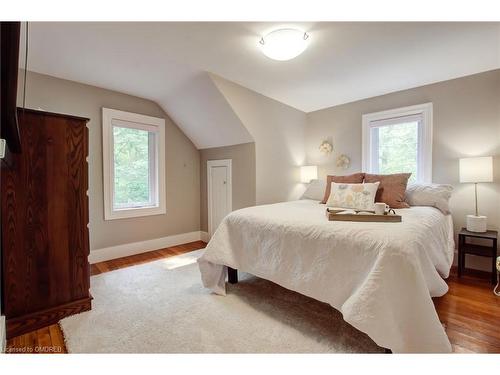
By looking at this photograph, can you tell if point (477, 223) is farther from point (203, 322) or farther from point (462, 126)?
point (203, 322)

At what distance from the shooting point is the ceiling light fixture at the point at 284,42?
1.74 meters

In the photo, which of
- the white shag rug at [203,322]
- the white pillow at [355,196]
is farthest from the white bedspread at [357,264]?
the white pillow at [355,196]

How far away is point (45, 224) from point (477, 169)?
12.3 ft

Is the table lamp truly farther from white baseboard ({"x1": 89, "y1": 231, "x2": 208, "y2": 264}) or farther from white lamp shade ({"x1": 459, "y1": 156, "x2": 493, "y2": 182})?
white baseboard ({"x1": 89, "y1": 231, "x2": 208, "y2": 264})

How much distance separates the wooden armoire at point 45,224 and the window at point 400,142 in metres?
3.32

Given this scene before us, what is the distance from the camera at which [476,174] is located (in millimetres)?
2334

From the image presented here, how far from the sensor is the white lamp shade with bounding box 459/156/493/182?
229cm

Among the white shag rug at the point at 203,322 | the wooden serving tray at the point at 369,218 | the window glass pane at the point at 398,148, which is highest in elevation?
the window glass pane at the point at 398,148

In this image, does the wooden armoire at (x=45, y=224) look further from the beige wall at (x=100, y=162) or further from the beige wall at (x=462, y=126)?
the beige wall at (x=462, y=126)

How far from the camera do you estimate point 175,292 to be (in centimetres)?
212

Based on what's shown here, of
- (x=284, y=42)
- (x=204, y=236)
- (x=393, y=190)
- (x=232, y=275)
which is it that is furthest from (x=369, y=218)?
(x=204, y=236)

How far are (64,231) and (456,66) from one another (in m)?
3.81

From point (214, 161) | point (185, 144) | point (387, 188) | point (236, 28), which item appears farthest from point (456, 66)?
point (185, 144)

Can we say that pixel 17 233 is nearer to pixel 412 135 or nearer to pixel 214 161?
pixel 214 161
